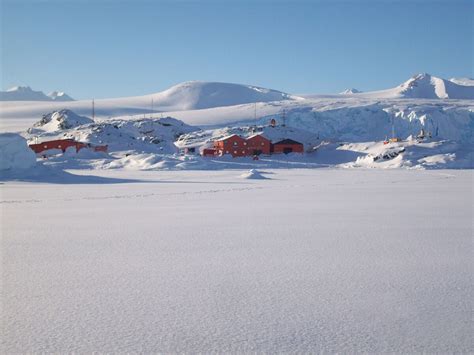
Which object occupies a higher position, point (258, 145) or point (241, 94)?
point (241, 94)

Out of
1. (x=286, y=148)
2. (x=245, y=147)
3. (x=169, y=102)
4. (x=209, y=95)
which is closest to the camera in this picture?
(x=245, y=147)

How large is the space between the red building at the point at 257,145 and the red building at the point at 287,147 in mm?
1189

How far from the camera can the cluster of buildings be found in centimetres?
5106

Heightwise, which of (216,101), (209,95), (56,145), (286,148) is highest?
(209,95)

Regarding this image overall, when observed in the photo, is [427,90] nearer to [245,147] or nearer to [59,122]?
[59,122]

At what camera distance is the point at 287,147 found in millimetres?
52594

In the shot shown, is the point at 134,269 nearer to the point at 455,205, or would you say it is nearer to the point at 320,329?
the point at 320,329

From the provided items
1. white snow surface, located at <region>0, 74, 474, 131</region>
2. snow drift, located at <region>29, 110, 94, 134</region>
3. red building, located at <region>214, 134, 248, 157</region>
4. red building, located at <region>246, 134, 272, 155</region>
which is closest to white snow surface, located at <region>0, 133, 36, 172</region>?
red building, located at <region>214, 134, 248, 157</region>

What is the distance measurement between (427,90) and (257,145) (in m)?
117

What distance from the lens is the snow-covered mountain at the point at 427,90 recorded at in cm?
14555

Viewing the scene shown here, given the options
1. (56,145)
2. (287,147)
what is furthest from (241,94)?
(56,145)

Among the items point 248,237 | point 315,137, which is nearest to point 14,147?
point 248,237

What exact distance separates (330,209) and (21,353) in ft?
24.2

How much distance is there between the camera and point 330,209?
9.62 meters
